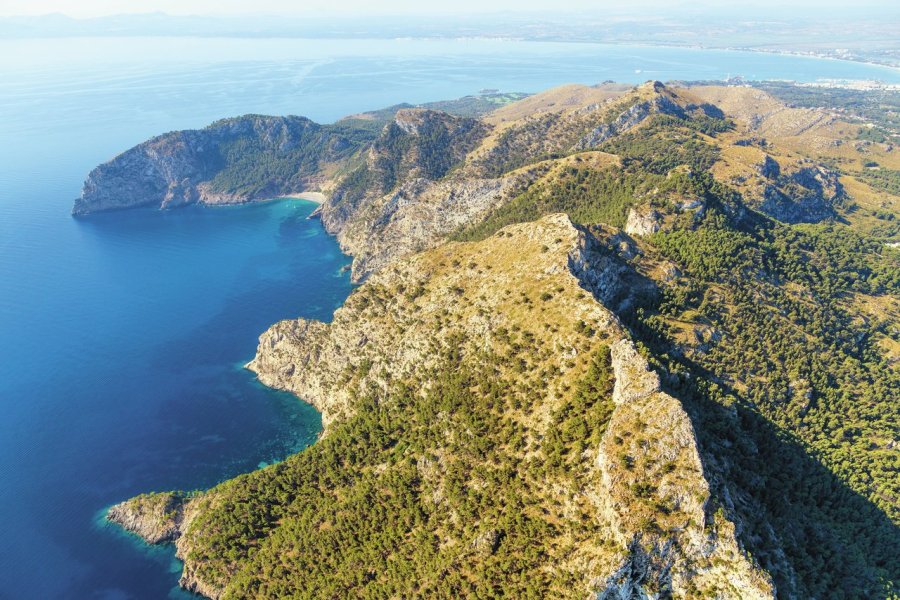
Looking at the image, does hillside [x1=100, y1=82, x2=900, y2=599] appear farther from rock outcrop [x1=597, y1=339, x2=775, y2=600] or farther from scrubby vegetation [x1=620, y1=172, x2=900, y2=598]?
scrubby vegetation [x1=620, y1=172, x2=900, y2=598]

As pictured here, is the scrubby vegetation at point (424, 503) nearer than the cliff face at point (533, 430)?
No

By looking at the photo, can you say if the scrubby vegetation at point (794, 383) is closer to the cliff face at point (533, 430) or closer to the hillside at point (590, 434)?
the hillside at point (590, 434)

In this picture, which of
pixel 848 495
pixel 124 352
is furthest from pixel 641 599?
pixel 124 352

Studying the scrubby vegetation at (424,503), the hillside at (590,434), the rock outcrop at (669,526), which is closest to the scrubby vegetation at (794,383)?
the hillside at (590,434)

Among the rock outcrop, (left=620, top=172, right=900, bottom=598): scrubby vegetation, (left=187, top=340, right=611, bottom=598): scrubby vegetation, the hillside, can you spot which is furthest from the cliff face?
(left=620, top=172, right=900, bottom=598): scrubby vegetation

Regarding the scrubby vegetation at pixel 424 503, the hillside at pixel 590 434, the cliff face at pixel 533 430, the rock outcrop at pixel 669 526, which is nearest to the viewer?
the rock outcrop at pixel 669 526

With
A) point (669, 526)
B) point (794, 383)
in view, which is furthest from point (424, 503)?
point (794, 383)

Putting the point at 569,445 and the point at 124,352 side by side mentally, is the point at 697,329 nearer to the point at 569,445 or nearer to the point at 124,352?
the point at 569,445

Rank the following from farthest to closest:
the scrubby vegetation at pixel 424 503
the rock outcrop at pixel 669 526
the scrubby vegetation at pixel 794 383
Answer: the scrubby vegetation at pixel 794 383, the scrubby vegetation at pixel 424 503, the rock outcrop at pixel 669 526
